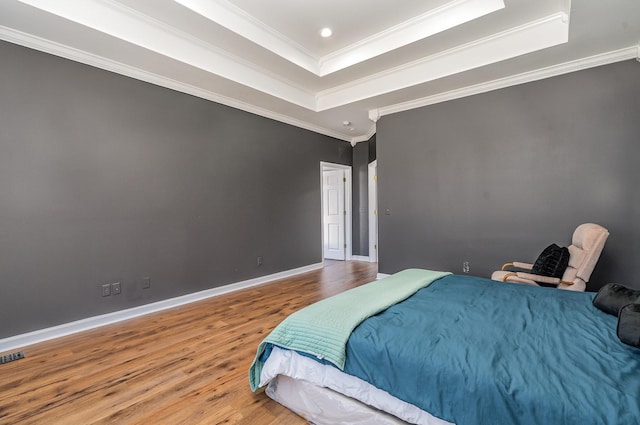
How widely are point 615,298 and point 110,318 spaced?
4329 millimetres

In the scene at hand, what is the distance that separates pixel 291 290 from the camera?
441cm

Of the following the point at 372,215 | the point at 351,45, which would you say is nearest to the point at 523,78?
the point at 351,45

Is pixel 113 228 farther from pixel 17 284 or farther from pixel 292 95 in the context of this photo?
pixel 292 95

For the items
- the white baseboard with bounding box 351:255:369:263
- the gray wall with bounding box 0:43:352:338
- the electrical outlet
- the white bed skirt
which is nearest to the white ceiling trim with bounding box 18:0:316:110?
the gray wall with bounding box 0:43:352:338

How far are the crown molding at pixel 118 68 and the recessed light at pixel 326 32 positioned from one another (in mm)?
1655

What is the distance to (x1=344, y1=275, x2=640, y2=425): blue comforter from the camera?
1062mm

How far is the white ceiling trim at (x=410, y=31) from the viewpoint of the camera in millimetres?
2940

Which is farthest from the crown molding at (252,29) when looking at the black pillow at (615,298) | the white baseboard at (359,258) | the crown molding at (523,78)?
the white baseboard at (359,258)

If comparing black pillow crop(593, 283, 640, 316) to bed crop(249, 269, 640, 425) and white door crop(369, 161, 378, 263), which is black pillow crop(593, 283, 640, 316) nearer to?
bed crop(249, 269, 640, 425)

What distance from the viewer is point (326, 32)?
134 inches

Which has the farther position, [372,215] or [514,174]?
[372,215]

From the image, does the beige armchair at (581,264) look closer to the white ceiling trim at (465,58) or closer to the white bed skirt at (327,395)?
the white ceiling trim at (465,58)

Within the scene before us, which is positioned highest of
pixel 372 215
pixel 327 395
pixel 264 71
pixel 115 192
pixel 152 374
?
pixel 264 71

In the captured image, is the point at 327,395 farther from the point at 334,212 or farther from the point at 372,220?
the point at 334,212
